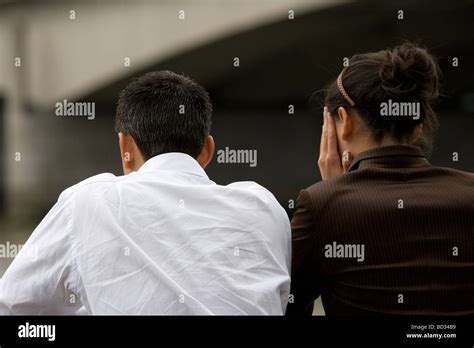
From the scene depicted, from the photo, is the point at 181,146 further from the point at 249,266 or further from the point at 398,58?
the point at 398,58

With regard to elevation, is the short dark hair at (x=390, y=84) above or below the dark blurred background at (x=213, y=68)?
below

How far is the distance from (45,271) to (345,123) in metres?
0.69

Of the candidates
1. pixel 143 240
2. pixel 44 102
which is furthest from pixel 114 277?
pixel 44 102

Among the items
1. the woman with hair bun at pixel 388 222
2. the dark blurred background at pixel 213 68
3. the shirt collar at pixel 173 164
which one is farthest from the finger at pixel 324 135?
the dark blurred background at pixel 213 68

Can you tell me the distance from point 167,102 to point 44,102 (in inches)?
177

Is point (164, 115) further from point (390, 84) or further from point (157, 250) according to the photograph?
point (390, 84)

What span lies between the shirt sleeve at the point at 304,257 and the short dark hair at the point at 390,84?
0.23 meters

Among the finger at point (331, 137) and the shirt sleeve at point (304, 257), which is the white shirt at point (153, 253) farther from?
the finger at point (331, 137)

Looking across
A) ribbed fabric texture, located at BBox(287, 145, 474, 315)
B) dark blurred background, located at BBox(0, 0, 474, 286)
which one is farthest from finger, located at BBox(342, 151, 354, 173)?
dark blurred background, located at BBox(0, 0, 474, 286)

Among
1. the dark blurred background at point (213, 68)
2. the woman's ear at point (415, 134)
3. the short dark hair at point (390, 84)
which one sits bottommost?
the woman's ear at point (415, 134)

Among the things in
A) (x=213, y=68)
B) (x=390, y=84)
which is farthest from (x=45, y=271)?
(x=213, y=68)

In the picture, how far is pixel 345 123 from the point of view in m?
1.67

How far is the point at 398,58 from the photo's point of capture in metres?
1.64

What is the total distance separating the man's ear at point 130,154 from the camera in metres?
1.62
